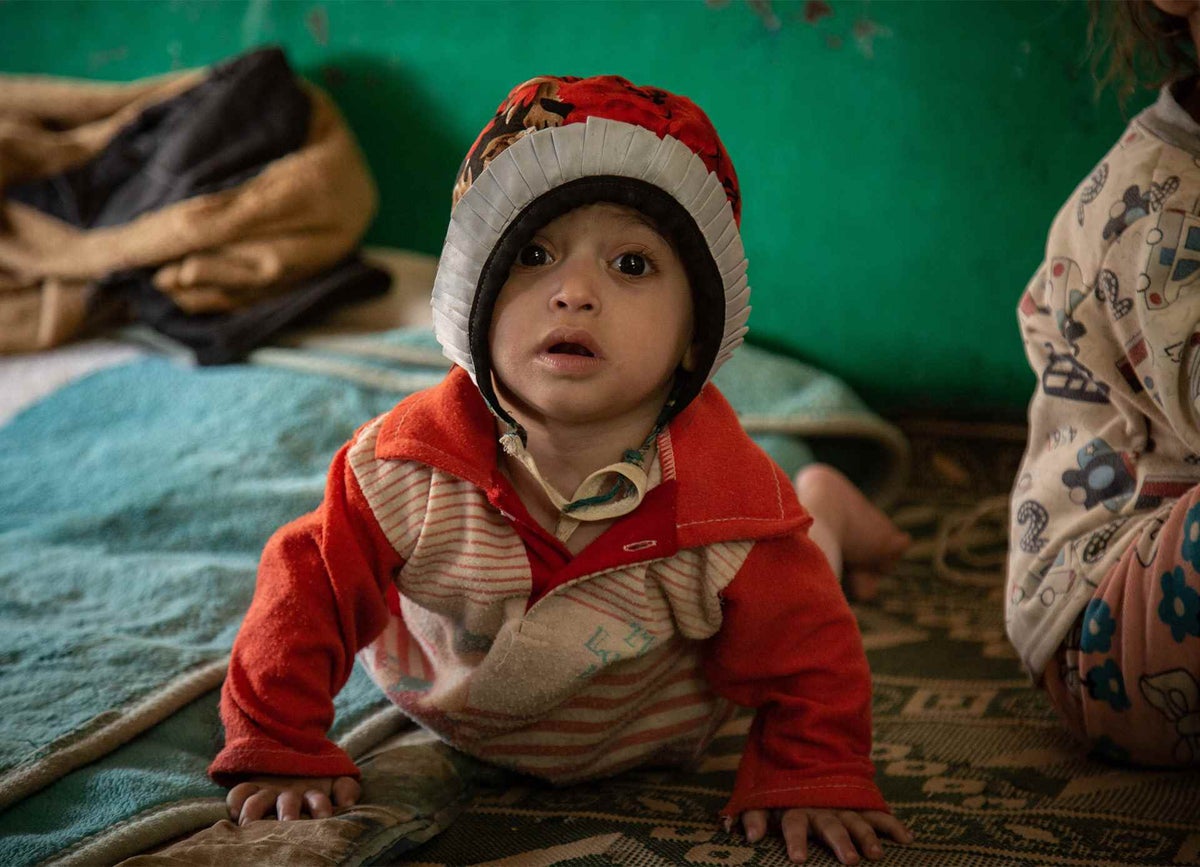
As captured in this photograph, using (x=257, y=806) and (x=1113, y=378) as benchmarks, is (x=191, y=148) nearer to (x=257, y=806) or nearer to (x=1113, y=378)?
(x=257, y=806)

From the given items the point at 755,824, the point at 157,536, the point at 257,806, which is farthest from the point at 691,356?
the point at 157,536

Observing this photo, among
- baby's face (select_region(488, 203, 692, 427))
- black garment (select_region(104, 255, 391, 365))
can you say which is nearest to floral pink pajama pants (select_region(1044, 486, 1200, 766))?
baby's face (select_region(488, 203, 692, 427))

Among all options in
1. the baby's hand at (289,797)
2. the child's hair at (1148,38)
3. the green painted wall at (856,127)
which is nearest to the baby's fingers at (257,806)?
the baby's hand at (289,797)

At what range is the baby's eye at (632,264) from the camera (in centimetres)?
91

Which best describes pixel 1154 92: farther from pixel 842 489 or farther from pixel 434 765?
pixel 434 765

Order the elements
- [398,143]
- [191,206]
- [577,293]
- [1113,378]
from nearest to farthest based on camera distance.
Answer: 1. [577,293]
2. [1113,378]
3. [191,206]
4. [398,143]

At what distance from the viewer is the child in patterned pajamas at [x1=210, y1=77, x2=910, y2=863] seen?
90cm

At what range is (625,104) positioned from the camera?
909 millimetres

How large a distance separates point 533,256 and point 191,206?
1.10 meters

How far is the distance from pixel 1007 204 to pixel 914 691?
2.53 feet

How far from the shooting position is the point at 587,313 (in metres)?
0.88

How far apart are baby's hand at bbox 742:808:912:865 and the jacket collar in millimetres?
217

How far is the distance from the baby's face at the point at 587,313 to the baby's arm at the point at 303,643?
0.17 meters

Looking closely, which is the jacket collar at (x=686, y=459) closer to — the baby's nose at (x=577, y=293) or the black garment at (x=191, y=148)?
the baby's nose at (x=577, y=293)
